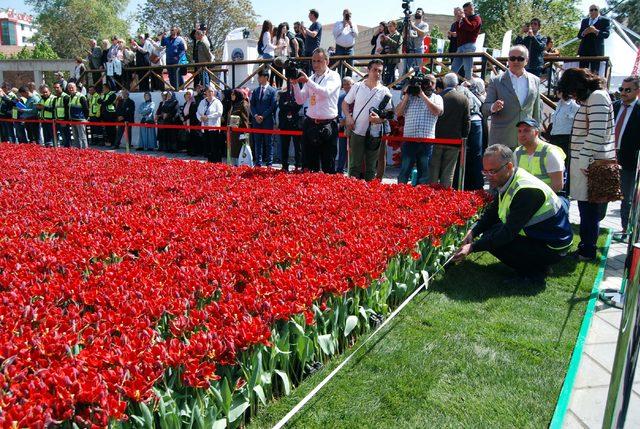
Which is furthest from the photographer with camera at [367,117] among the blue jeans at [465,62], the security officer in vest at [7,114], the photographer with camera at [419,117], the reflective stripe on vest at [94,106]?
the security officer in vest at [7,114]

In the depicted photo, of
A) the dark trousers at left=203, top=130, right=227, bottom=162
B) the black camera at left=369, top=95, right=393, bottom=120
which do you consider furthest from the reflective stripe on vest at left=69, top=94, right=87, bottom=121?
the black camera at left=369, top=95, right=393, bottom=120

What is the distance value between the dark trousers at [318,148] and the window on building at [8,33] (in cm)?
13654

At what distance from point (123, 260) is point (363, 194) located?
300 cm

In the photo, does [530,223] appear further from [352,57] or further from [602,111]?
[352,57]

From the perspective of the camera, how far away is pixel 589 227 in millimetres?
5602

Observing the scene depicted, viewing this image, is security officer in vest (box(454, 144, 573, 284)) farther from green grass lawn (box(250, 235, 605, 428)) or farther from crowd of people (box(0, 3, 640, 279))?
green grass lawn (box(250, 235, 605, 428))

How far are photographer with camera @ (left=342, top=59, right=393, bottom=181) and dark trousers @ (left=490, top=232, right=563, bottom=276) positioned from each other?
284 cm

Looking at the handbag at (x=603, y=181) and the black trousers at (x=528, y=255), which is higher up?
the handbag at (x=603, y=181)

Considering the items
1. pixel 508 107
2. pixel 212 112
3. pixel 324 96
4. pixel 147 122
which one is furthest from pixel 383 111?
pixel 147 122

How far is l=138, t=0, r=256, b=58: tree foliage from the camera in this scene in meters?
43.8

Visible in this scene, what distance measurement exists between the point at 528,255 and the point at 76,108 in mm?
12738

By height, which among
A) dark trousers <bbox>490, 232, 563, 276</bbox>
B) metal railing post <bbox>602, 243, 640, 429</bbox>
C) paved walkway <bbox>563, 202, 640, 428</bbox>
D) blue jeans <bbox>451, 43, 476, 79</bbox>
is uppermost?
blue jeans <bbox>451, 43, 476, 79</bbox>

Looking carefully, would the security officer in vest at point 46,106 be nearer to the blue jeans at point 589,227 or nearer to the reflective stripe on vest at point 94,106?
the reflective stripe on vest at point 94,106

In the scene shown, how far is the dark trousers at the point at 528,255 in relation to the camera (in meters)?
4.82
